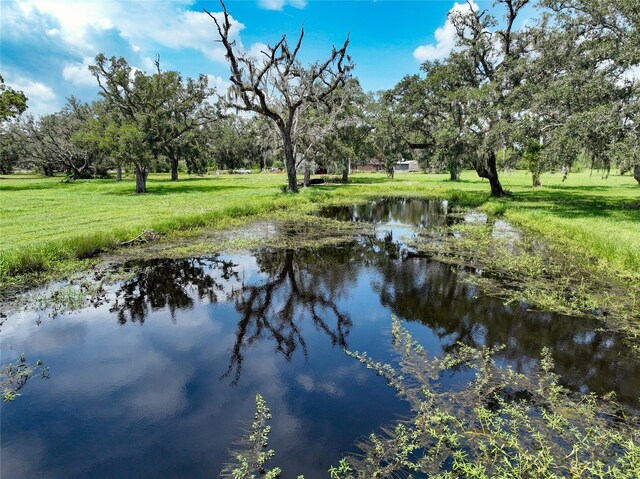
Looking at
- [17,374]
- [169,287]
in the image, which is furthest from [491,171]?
[17,374]

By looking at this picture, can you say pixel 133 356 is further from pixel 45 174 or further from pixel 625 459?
pixel 45 174

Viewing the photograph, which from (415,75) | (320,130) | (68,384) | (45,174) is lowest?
(68,384)

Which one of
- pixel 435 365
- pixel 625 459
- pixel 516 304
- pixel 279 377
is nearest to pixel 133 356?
pixel 279 377

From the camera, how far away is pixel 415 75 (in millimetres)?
28812

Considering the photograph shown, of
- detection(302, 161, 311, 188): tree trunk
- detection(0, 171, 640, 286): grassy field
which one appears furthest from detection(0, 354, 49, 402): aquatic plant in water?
detection(302, 161, 311, 188): tree trunk

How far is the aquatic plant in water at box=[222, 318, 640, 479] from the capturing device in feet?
13.5

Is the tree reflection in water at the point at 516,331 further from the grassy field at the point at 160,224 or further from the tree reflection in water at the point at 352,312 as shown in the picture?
the grassy field at the point at 160,224

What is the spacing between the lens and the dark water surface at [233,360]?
184 inches

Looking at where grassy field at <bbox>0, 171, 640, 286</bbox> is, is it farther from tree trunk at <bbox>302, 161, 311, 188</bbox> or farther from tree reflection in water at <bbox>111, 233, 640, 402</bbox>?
tree trunk at <bbox>302, 161, 311, 188</bbox>

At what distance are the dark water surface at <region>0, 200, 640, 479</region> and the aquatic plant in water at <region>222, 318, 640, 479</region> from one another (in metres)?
0.28

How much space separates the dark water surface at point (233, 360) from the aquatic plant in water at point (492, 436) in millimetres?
280

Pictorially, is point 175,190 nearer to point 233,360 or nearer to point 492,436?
point 233,360

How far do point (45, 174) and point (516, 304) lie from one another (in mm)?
86368

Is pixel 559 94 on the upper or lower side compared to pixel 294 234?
upper
